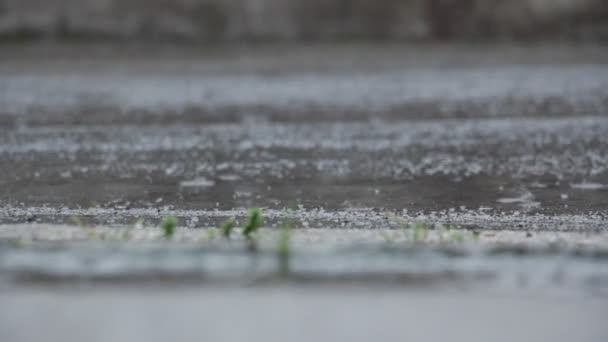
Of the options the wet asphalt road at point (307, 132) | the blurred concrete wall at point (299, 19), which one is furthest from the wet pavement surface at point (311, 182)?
the blurred concrete wall at point (299, 19)

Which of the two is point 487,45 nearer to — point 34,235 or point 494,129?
point 494,129

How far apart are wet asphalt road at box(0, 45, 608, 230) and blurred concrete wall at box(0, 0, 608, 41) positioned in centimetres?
64

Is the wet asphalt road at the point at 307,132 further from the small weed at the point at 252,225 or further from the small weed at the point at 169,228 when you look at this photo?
the small weed at the point at 252,225

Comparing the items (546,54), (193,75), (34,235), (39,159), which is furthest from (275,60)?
(34,235)

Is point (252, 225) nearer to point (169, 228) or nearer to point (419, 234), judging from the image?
point (169, 228)

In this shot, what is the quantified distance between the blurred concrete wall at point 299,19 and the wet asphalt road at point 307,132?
64 centimetres

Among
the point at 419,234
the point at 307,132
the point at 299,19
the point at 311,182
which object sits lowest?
the point at 419,234

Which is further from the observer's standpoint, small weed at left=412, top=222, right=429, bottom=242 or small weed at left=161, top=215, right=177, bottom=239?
small weed at left=161, top=215, right=177, bottom=239

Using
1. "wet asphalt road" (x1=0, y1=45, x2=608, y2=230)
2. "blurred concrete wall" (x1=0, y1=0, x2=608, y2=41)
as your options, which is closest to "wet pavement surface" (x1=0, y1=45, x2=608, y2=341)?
"wet asphalt road" (x1=0, y1=45, x2=608, y2=230)

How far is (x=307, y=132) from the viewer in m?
8.23

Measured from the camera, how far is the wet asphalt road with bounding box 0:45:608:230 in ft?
20.0

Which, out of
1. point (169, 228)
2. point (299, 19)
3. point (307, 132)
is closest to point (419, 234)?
point (169, 228)

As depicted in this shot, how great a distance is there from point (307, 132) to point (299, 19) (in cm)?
533

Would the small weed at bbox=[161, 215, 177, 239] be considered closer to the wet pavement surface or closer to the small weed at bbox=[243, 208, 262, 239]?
the wet pavement surface
